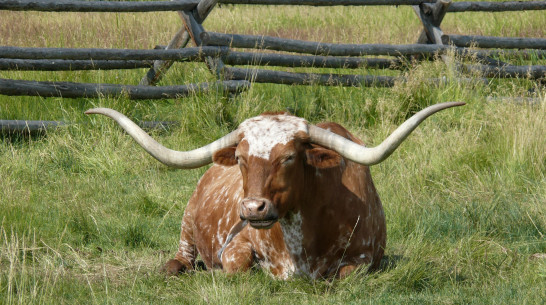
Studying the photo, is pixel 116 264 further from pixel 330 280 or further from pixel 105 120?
pixel 105 120

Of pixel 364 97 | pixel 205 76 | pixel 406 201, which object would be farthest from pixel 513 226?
pixel 205 76

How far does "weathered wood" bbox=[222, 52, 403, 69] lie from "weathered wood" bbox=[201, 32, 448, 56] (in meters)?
0.08

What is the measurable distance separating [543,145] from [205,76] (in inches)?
151

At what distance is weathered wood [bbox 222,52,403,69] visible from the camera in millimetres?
8883

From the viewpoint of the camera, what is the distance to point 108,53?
819 centimetres

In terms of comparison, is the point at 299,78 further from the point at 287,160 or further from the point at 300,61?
the point at 287,160

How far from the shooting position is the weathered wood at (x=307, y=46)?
867 cm

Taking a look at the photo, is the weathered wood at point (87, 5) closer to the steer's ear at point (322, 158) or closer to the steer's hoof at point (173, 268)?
the steer's hoof at point (173, 268)

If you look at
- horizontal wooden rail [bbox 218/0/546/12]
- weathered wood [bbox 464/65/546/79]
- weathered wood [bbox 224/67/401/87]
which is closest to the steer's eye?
weathered wood [bbox 224/67/401/87]

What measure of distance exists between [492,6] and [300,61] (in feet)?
10.2

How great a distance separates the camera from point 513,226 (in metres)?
5.01

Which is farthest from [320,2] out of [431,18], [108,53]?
[108,53]

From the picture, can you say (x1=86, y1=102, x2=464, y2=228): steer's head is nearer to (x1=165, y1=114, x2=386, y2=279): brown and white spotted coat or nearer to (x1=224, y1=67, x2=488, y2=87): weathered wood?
(x1=165, y1=114, x2=386, y2=279): brown and white spotted coat

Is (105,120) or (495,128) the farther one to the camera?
(105,120)
